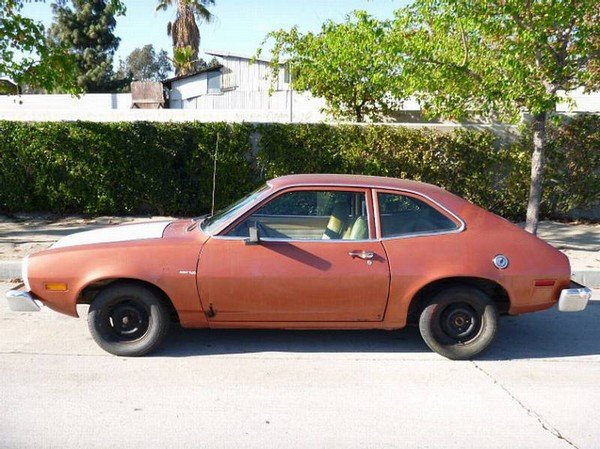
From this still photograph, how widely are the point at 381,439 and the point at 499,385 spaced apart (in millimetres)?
1355

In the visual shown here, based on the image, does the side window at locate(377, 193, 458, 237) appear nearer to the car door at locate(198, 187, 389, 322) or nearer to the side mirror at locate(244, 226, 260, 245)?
the car door at locate(198, 187, 389, 322)

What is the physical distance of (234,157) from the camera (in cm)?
1131

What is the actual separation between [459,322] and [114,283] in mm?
2847

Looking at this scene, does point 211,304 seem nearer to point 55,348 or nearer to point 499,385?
point 55,348

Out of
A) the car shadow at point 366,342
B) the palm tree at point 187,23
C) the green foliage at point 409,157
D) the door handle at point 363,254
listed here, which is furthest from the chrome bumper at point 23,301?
the palm tree at point 187,23

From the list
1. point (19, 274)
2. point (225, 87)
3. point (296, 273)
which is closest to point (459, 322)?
point (296, 273)

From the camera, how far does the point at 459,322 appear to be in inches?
202

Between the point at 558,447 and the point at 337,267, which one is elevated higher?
the point at 337,267

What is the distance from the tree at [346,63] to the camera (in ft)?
28.0

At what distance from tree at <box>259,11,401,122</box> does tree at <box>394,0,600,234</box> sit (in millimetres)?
314

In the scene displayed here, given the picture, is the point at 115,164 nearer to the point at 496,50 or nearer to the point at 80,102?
the point at 496,50

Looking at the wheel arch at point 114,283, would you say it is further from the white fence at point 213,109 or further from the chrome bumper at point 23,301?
the white fence at point 213,109

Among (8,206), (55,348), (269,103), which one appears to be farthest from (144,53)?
(55,348)

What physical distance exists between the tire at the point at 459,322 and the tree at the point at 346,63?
4.46 meters
